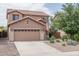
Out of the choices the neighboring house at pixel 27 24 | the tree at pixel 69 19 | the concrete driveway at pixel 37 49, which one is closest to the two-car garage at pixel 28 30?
the neighboring house at pixel 27 24

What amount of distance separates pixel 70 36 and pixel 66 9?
1.88 metres

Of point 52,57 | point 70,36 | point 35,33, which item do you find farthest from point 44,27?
point 52,57

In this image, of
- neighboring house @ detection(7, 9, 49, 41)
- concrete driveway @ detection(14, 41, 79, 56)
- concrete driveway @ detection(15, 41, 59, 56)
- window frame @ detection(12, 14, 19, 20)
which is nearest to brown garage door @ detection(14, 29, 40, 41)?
neighboring house @ detection(7, 9, 49, 41)

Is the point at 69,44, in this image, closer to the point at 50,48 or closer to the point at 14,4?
the point at 50,48

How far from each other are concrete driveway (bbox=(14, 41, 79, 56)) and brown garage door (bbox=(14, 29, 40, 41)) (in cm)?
38

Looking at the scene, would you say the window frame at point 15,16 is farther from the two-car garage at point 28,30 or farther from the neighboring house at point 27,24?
the two-car garage at point 28,30

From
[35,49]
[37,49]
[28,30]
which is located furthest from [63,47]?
[28,30]

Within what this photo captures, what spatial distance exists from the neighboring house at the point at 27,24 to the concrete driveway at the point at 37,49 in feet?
2.05

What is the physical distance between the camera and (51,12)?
47.3ft

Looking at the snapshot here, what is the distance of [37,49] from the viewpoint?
44.5 ft

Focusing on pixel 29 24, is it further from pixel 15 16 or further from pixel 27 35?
pixel 15 16

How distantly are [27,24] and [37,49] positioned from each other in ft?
10.5

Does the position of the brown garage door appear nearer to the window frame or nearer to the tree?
the window frame

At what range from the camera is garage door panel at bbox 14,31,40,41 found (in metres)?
15.4
